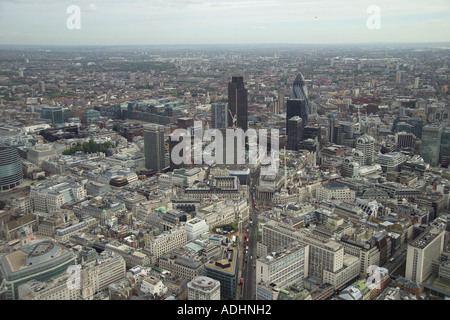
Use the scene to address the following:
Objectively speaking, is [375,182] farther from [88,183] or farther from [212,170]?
[88,183]

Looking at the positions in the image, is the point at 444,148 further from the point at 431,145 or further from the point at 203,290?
the point at 203,290

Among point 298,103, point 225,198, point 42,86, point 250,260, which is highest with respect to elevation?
point 42,86

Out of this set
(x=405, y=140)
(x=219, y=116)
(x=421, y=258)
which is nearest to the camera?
(x=421, y=258)

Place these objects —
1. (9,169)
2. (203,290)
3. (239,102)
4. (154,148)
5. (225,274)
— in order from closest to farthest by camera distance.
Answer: (203,290)
(225,274)
(9,169)
(154,148)
(239,102)

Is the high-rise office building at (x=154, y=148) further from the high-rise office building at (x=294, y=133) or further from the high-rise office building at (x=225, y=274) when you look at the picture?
the high-rise office building at (x=225, y=274)

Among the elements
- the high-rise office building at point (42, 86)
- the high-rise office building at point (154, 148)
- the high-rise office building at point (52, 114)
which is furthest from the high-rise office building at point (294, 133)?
the high-rise office building at point (42, 86)

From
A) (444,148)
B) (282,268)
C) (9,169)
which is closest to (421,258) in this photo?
(282,268)
